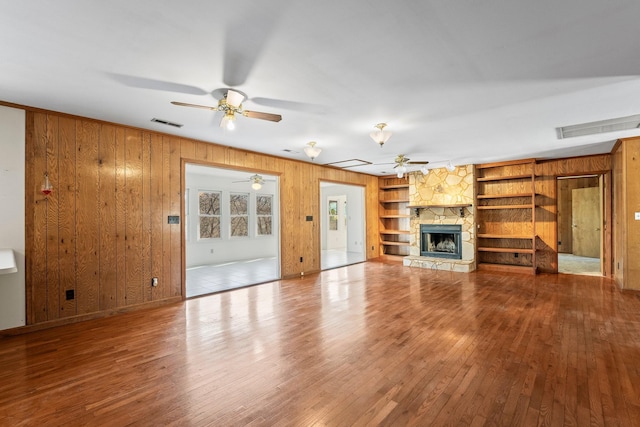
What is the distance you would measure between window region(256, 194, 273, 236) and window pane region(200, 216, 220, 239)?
141cm

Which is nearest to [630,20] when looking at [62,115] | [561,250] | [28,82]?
[28,82]

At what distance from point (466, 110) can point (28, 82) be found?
4.59 meters

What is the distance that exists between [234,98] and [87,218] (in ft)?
8.89

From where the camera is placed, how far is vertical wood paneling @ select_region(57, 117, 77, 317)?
3674mm

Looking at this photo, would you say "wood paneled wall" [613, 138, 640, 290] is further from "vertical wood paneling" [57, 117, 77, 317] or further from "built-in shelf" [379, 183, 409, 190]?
"vertical wood paneling" [57, 117, 77, 317]

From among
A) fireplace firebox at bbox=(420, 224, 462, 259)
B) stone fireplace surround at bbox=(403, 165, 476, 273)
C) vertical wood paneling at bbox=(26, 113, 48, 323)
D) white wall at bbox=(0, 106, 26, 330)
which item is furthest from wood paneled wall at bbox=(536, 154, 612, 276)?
white wall at bbox=(0, 106, 26, 330)

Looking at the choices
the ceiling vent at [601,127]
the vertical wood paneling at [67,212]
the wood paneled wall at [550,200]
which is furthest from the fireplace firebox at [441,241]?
the vertical wood paneling at [67,212]

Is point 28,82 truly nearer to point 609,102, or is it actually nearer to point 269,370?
point 269,370

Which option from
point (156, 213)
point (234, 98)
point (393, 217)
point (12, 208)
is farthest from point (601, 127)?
point (12, 208)

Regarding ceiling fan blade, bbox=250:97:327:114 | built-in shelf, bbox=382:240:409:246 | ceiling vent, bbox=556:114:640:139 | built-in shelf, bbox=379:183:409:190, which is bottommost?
built-in shelf, bbox=382:240:409:246

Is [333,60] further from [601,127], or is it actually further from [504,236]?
[504,236]

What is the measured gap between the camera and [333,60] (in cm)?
Result: 245

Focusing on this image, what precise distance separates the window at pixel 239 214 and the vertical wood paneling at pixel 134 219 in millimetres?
4657

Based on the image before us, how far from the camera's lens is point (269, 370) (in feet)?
8.32
